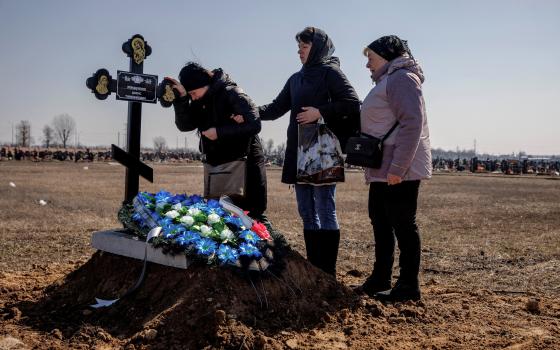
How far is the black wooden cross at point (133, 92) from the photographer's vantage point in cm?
482

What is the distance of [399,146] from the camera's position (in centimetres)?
379

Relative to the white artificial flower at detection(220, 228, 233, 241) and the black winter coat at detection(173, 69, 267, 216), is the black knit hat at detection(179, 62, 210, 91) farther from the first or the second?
the white artificial flower at detection(220, 228, 233, 241)

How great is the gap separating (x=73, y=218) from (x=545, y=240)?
25.9 feet

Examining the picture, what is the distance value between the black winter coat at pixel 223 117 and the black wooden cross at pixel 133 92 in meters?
0.34

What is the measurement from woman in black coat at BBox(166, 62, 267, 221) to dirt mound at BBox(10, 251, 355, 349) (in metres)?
0.64

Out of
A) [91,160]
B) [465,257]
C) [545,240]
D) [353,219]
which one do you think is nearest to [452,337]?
[465,257]

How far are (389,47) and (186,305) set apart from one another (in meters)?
2.27

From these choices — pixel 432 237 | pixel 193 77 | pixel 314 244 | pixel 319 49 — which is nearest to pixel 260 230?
pixel 314 244

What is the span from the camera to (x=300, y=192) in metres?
4.34

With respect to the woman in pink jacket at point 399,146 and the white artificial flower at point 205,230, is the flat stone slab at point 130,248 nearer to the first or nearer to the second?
the white artificial flower at point 205,230

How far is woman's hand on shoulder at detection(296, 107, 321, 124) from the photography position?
4.12 m

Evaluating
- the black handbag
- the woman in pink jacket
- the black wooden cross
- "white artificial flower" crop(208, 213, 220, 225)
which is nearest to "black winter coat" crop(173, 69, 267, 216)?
the black wooden cross

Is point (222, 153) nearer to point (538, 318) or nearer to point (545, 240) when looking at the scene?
point (538, 318)

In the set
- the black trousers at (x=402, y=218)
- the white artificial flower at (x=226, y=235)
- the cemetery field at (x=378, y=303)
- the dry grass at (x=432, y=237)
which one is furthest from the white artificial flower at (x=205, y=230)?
the dry grass at (x=432, y=237)
